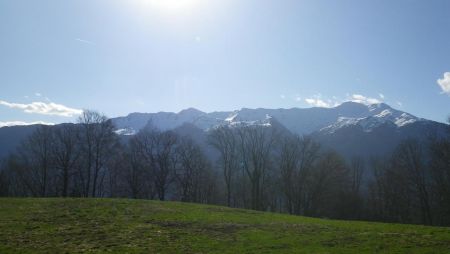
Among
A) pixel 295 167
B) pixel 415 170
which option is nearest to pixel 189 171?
pixel 295 167

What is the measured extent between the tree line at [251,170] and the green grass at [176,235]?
40647 mm

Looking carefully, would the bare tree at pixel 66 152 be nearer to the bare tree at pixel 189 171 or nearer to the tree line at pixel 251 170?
the tree line at pixel 251 170

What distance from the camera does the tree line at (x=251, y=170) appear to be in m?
71.6

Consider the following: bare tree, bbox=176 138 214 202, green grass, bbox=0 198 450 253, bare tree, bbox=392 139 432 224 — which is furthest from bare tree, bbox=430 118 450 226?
bare tree, bbox=176 138 214 202

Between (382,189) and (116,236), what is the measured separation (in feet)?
240

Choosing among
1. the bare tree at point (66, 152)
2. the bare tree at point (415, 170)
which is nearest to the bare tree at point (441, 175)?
the bare tree at point (415, 170)

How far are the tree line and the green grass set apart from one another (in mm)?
40647

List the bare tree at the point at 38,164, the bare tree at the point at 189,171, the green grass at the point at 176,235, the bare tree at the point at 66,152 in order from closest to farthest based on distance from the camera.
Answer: the green grass at the point at 176,235
the bare tree at the point at 66,152
the bare tree at the point at 38,164
the bare tree at the point at 189,171

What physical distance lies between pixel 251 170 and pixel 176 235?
57.3m

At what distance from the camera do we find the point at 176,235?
23.8 meters

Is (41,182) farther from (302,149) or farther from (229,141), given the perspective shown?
(302,149)

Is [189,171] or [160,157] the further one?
[189,171]

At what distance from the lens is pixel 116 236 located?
2256 cm

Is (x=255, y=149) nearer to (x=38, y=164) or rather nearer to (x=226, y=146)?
(x=226, y=146)
